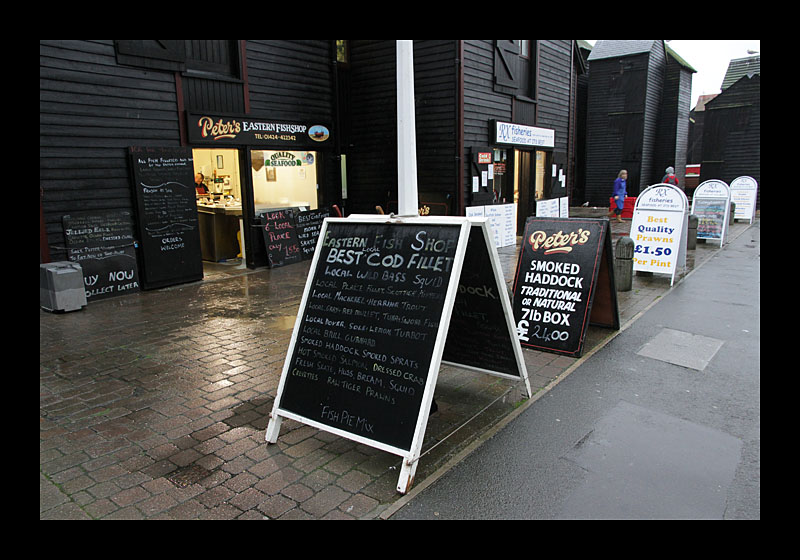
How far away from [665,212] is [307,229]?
6.97 metres

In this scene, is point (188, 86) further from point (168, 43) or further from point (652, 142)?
point (652, 142)

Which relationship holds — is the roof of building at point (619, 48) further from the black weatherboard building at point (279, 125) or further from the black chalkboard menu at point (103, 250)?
the black chalkboard menu at point (103, 250)

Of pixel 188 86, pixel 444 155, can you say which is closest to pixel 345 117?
pixel 444 155

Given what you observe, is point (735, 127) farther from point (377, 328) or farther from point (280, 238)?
point (377, 328)

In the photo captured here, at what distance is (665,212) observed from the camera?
8766mm

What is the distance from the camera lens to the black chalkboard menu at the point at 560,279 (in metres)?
5.63

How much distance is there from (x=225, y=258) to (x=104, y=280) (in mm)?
3468

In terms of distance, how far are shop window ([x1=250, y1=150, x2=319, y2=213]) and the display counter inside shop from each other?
0.68 metres

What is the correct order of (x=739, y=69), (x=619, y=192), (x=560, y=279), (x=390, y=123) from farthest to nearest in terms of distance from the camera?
(x=739, y=69), (x=619, y=192), (x=390, y=123), (x=560, y=279)

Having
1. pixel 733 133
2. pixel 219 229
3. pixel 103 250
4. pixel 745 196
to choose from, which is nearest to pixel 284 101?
pixel 219 229

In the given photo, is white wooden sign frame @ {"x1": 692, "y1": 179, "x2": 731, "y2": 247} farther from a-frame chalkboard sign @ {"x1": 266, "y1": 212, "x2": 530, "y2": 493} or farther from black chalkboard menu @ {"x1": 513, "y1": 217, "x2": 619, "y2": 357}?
a-frame chalkboard sign @ {"x1": 266, "y1": 212, "x2": 530, "y2": 493}

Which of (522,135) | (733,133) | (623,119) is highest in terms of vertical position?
(623,119)

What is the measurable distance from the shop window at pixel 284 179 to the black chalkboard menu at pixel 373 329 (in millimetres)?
7311

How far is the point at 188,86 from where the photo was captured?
370 inches
